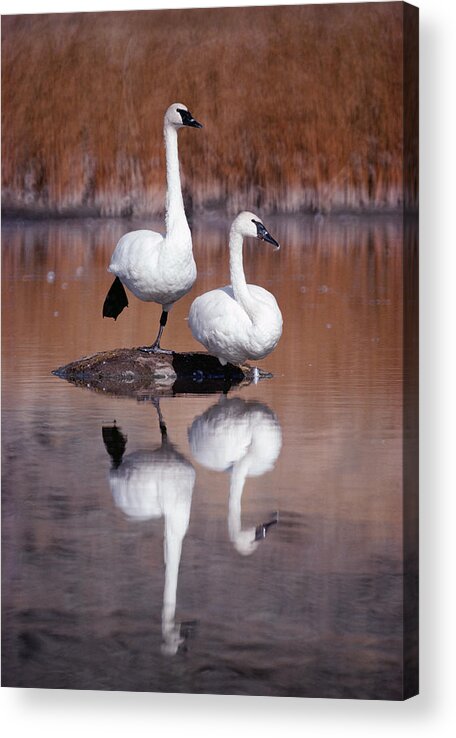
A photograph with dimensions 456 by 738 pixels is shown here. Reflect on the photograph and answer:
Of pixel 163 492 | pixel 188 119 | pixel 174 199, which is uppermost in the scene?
pixel 188 119

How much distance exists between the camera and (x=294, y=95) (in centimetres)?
643

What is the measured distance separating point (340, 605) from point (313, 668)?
0.23 meters

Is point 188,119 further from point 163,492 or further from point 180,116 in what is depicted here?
point 163,492

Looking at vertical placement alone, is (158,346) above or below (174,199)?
below

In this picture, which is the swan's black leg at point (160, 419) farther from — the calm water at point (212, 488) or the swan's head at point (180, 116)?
the swan's head at point (180, 116)

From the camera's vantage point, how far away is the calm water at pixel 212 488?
242 inches

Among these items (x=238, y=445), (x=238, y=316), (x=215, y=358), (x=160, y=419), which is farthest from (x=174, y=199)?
(x=238, y=445)

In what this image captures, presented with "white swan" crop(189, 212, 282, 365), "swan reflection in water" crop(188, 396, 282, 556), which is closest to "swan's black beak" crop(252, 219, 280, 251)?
"white swan" crop(189, 212, 282, 365)

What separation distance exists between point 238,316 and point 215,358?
18 cm

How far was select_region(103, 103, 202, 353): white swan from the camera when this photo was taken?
6727 mm

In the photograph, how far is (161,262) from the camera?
689 cm

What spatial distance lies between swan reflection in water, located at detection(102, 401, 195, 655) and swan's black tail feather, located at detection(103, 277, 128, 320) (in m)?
0.41

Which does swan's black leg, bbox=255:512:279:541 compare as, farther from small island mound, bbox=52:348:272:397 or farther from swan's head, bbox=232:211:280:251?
swan's head, bbox=232:211:280:251

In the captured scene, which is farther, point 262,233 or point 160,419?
point 160,419
